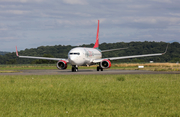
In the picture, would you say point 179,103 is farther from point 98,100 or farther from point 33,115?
point 33,115

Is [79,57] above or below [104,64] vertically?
A: above

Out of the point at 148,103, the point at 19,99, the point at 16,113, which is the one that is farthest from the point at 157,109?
the point at 19,99

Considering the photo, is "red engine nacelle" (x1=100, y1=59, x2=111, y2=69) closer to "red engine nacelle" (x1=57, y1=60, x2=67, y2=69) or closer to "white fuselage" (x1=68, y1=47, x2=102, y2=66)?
"white fuselage" (x1=68, y1=47, x2=102, y2=66)

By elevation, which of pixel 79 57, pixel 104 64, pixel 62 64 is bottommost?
pixel 104 64

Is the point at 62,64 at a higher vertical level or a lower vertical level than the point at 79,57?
lower

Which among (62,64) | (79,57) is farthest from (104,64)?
(62,64)

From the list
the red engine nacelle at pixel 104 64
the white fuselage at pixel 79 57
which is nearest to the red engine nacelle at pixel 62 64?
the white fuselage at pixel 79 57

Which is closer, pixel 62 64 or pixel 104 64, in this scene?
pixel 62 64

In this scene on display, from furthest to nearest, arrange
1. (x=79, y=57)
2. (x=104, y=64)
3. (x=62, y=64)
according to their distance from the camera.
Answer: (x=104, y=64) → (x=62, y=64) → (x=79, y=57)

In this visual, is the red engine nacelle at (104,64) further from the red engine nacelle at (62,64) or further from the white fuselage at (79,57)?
the red engine nacelle at (62,64)

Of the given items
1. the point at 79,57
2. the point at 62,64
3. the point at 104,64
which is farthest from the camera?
the point at 104,64

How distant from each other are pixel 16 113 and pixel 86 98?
3.72 m

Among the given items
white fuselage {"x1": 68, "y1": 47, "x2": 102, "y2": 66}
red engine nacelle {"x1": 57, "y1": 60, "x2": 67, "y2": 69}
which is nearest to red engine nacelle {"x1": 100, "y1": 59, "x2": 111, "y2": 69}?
white fuselage {"x1": 68, "y1": 47, "x2": 102, "y2": 66}

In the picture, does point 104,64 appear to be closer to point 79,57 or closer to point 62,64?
point 79,57
